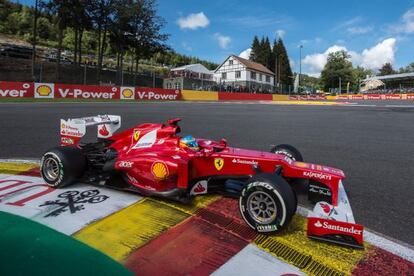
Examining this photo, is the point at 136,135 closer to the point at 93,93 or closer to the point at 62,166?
the point at 62,166

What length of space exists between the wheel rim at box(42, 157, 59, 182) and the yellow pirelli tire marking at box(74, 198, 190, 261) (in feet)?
3.90

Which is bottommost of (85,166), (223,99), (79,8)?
(85,166)

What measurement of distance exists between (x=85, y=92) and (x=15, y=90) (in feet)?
15.6

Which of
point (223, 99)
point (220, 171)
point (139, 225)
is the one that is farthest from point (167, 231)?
point (223, 99)

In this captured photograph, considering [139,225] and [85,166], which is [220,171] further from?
[85,166]

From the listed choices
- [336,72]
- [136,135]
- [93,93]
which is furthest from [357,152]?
[336,72]

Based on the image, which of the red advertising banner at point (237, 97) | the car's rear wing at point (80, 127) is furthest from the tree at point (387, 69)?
the car's rear wing at point (80, 127)

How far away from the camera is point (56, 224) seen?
321cm

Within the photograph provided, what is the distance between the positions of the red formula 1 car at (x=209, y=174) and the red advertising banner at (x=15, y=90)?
66.4ft

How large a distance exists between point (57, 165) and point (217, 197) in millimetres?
1921

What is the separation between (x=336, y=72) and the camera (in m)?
95.6

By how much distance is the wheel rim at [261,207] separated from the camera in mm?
3133

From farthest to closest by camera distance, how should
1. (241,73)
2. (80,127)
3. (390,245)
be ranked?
(241,73) → (80,127) → (390,245)

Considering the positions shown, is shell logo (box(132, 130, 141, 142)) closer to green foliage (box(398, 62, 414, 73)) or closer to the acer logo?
the acer logo
